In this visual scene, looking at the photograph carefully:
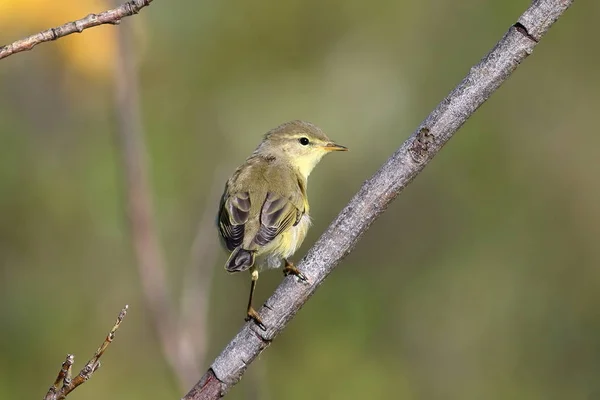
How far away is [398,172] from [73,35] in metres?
3.86

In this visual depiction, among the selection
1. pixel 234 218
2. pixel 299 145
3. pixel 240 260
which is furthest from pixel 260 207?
pixel 299 145

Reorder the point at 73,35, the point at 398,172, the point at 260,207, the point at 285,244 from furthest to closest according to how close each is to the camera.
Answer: the point at 73,35 < the point at 260,207 < the point at 285,244 < the point at 398,172

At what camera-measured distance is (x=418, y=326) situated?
21.6 feet

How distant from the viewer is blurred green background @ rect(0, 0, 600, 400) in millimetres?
6039

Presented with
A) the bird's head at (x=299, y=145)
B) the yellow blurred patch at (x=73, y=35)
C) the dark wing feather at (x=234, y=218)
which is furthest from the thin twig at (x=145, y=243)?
the yellow blurred patch at (x=73, y=35)

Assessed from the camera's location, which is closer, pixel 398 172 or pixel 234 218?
pixel 398 172

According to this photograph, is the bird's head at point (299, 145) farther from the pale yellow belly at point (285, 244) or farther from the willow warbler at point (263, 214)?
the pale yellow belly at point (285, 244)

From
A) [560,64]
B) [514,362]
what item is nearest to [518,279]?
[514,362]

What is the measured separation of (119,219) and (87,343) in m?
1.04

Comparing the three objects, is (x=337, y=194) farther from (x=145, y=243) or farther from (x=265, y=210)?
(x=145, y=243)

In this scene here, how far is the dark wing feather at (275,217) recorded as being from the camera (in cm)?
383

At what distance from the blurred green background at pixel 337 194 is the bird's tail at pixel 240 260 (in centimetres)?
209

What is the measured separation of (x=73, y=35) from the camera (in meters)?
5.71

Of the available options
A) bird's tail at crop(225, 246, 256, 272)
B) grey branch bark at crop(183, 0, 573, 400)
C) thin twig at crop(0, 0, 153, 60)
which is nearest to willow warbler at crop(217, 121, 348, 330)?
bird's tail at crop(225, 246, 256, 272)
